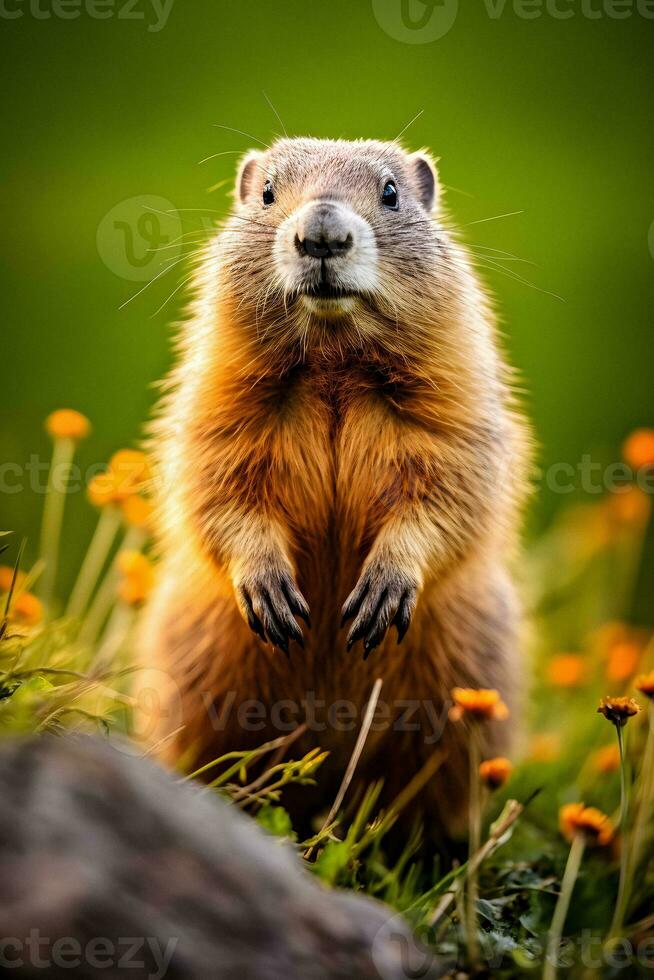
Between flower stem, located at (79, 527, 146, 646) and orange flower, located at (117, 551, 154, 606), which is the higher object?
orange flower, located at (117, 551, 154, 606)

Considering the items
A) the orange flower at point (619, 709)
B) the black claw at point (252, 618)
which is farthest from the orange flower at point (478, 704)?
the black claw at point (252, 618)

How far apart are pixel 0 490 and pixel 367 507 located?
305 centimetres

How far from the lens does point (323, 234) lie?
3.43 metres

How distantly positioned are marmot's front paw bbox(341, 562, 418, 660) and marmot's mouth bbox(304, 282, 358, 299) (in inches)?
38.7

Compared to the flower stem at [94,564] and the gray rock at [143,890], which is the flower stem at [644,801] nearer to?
the gray rock at [143,890]

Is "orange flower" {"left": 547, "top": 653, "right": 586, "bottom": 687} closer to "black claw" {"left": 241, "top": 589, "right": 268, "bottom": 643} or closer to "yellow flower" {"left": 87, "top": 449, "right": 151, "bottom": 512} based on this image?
"black claw" {"left": 241, "top": 589, "right": 268, "bottom": 643}

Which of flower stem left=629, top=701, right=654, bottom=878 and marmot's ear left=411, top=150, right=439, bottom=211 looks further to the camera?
marmot's ear left=411, top=150, right=439, bottom=211

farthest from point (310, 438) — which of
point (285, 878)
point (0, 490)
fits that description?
point (0, 490)

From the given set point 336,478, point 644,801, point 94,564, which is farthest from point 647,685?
point 94,564

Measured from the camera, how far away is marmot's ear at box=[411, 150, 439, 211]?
4598 mm

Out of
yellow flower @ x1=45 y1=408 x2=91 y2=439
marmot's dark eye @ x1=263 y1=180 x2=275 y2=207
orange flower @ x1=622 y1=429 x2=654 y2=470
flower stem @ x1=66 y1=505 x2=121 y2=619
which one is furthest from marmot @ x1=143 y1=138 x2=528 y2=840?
orange flower @ x1=622 y1=429 x2=654 y2=470

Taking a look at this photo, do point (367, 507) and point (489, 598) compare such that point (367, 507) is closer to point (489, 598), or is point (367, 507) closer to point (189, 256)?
point (489, 598)

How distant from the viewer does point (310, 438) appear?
3840 millimetres

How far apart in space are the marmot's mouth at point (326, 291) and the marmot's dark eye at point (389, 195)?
717mm
